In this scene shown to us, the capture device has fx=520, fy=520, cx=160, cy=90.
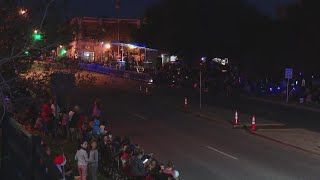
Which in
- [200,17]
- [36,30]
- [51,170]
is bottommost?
[51,170]

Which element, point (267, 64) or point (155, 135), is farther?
point (267, 64)

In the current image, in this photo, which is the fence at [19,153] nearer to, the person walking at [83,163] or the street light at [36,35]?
the street light at [36,35]

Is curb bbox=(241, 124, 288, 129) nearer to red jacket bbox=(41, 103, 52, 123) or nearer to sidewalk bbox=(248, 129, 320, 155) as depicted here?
sidewalk bbox=(248, 129, 320, 155)

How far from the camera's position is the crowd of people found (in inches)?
492

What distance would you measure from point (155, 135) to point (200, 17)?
126 ft

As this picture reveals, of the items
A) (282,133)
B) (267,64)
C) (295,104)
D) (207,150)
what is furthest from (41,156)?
(267,64)

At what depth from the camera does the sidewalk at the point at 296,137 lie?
2119 cm

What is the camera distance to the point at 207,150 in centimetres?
2019

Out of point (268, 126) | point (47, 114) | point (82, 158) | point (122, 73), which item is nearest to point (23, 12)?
point (82, 158)

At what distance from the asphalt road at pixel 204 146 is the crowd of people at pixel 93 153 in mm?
2376

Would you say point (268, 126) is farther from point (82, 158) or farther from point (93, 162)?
point (82, 158)

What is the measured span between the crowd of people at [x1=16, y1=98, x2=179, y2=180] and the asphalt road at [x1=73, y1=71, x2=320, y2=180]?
238cm

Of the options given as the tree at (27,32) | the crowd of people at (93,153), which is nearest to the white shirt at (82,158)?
the crowd of people at (93,153)

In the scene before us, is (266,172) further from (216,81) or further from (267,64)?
(267,64)
